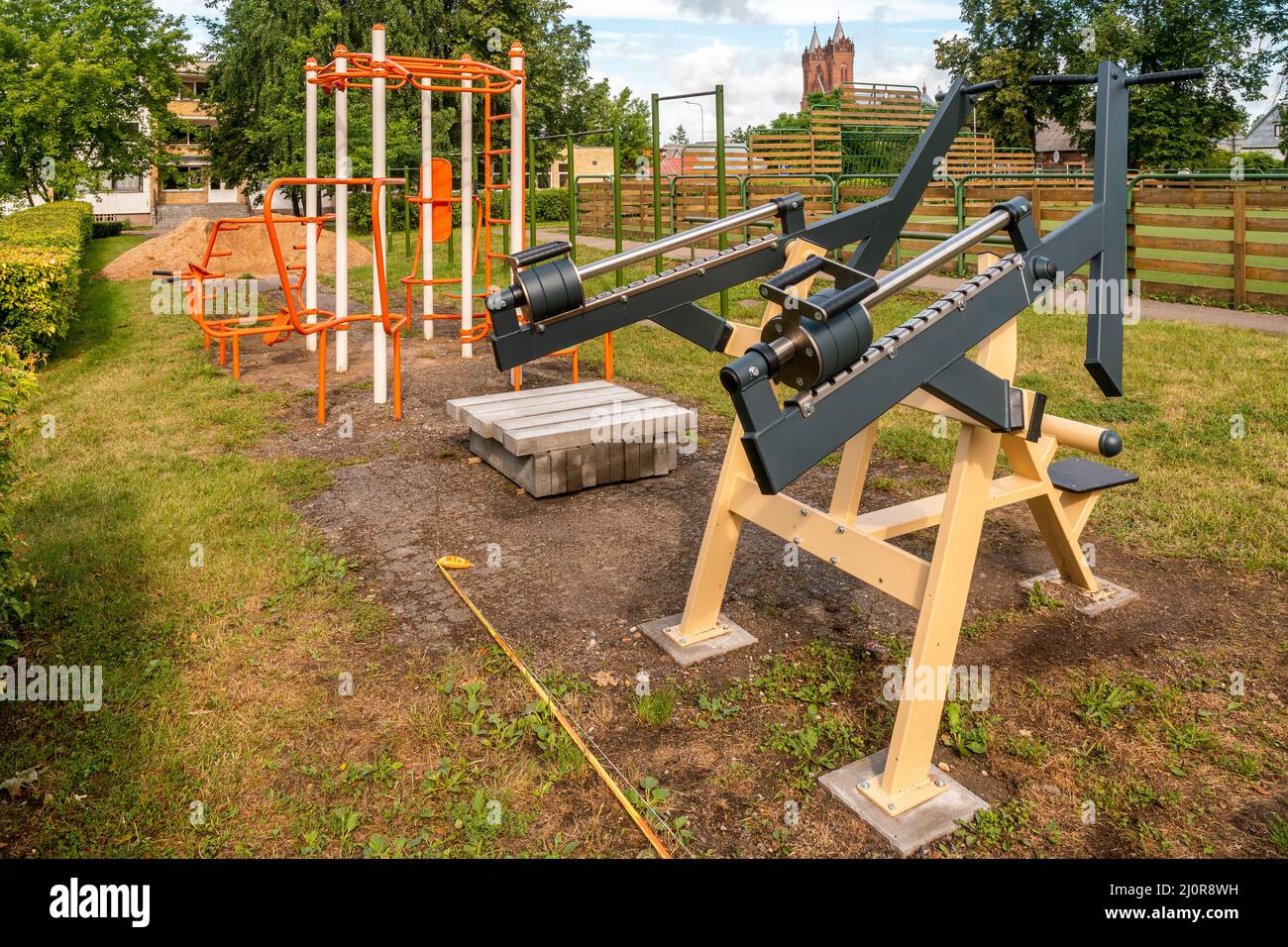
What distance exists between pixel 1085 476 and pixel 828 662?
4.70 feet

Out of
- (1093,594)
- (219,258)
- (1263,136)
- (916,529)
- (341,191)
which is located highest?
(1263,136)

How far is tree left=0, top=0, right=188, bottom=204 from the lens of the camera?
92.3 feet

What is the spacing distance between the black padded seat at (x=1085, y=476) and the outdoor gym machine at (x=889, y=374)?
268mm

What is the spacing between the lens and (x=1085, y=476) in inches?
154

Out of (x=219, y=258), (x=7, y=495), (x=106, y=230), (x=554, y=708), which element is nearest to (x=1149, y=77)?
(x=554, y=708)

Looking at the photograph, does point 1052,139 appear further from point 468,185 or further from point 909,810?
point 909,810

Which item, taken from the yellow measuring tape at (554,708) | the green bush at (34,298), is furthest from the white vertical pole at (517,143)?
the green bush at (34,298)

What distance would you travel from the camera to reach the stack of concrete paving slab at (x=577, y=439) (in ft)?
16.6

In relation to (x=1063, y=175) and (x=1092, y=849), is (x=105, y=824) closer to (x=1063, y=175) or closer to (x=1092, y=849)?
(x=1092, y=849)

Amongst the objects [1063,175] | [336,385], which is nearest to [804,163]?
[1063,175]

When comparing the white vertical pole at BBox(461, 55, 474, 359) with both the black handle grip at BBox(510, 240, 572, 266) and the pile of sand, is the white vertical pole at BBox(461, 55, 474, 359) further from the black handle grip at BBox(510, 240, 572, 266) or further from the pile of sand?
the pile of sand

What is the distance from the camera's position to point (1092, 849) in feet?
7.80

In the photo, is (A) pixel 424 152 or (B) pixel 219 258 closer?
(A) pixel 424 152

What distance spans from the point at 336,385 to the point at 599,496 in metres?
3.71
